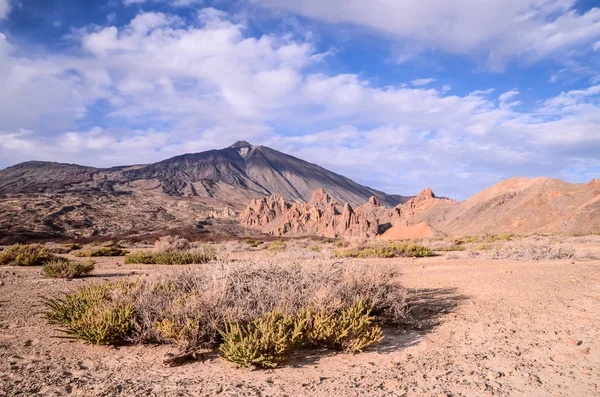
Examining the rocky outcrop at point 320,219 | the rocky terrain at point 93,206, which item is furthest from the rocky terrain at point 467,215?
the rocky terrain at point 93,206

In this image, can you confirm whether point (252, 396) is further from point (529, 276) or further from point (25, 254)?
point (25, 254)

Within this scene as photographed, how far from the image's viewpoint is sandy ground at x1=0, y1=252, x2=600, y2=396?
379 cm

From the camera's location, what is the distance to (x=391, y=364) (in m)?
4.55

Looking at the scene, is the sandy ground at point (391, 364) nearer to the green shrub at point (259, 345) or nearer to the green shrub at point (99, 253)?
the green shrub at point (259, 345)

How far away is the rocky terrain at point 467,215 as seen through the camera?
36.6 meters

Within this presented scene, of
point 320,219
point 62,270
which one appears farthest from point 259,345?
point 320,219

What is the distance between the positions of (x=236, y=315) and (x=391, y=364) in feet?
7.00

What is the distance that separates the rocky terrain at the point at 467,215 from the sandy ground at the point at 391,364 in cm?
3503

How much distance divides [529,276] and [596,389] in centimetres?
771

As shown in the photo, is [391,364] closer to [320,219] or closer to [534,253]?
[534,253]

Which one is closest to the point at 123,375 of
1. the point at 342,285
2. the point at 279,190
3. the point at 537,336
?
the point at 342,285

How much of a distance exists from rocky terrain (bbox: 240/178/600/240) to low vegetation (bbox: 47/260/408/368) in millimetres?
36591

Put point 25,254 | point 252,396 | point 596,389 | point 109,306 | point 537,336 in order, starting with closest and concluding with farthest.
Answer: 1. point 252,396
2. point 596,389
3. point 109,306
4. point 537,336
5. point 25,254

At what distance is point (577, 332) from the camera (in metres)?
5.70
